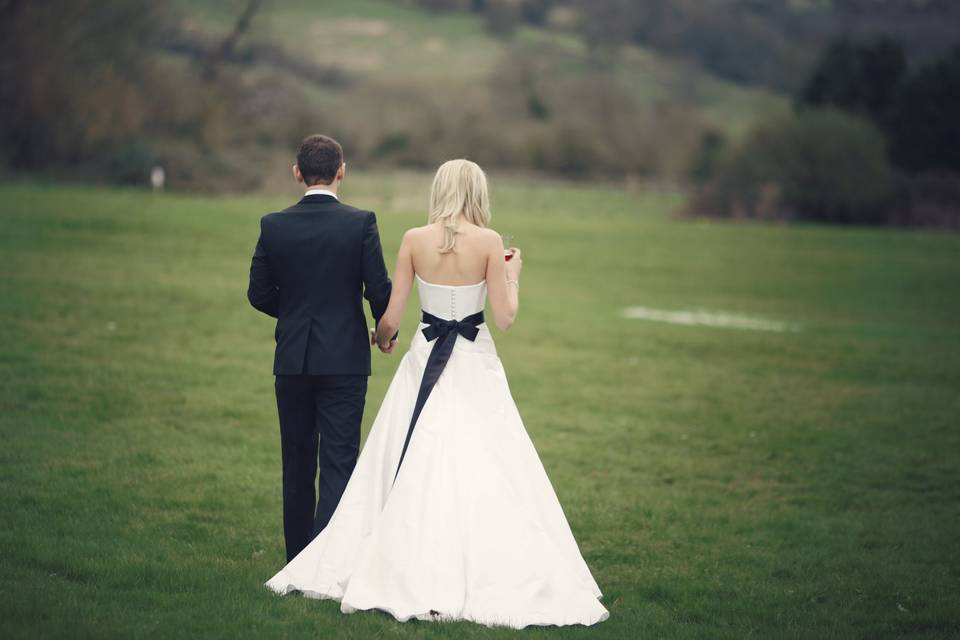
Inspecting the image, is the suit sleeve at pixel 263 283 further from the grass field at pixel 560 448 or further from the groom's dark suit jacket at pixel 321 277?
the grass field at pixel 560 448

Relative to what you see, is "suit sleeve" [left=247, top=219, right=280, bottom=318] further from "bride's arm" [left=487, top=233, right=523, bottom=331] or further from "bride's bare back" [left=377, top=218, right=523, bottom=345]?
"bride's arm" [left=487, top=233, right=523, bottom=331]

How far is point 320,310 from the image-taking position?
659 centimetres

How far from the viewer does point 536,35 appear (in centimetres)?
11512

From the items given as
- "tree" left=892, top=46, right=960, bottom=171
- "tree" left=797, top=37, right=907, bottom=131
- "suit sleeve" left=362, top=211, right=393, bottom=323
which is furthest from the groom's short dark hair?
"tree" left=797, top=37, right=907, bottom=131

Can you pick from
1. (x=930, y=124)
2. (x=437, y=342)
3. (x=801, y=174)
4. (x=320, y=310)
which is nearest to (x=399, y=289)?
(x=437, y=342)

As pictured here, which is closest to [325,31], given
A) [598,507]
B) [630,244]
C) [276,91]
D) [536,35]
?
[536,35]

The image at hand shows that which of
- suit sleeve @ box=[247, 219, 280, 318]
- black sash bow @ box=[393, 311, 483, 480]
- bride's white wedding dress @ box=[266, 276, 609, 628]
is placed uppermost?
suit sleeve @ box=[247, 219, 280, 318]

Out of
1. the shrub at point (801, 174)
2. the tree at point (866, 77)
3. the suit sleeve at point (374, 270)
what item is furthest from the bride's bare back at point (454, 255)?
the tree at point (866, 77)

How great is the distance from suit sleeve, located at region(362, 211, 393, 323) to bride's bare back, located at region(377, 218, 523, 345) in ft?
0.24

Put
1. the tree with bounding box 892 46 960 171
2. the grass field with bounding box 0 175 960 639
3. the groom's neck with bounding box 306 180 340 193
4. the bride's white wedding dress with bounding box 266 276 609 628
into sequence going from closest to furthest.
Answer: the bride's white wedding dress with bounding box 266 276 609 628
the groom's neck with bounding box 306 180 340 193
the grass field with bounding box 0 175 960 639
the tree with bounding box 892 46 960 171

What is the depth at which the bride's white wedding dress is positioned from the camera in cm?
612

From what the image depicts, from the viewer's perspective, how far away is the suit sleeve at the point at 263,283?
6602 millimetres

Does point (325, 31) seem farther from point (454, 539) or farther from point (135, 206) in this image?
point (454, 539)

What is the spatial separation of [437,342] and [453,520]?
1.08 m
